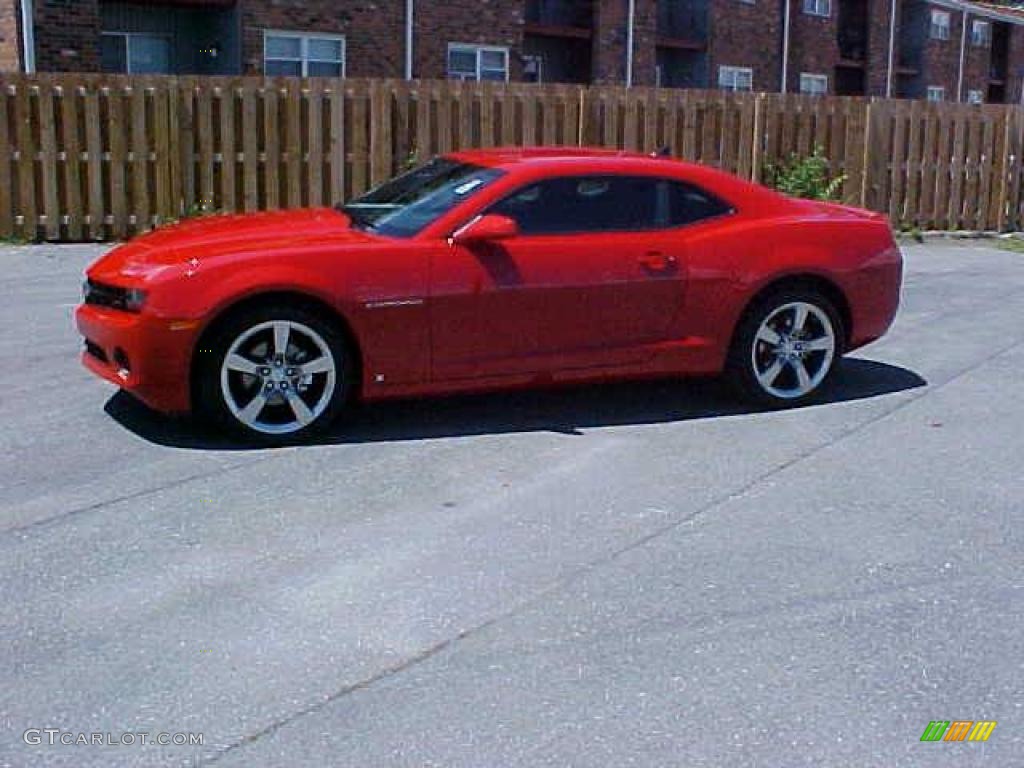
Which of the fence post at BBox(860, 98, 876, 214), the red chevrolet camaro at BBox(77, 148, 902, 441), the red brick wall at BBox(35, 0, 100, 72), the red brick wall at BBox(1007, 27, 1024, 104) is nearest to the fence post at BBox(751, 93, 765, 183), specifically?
the fence post at BBox(860, 98, 876, 214)

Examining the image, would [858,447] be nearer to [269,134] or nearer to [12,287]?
[12,287]

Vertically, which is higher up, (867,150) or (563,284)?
(867,150)

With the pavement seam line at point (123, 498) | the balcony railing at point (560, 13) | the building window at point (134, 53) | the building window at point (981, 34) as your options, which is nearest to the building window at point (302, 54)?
the building window at point (134, 53)

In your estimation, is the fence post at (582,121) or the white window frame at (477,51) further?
the white window frame at (477,51)

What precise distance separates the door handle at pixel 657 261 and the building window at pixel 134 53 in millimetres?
15324

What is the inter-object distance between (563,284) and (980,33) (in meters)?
39.0

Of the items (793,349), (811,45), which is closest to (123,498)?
(793,349)

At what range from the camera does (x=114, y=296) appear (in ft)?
21.8

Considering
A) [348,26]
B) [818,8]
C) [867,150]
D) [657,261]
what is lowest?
[657,261]

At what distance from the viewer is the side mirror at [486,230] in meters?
6.80

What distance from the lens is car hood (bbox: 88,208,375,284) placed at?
6562 mm

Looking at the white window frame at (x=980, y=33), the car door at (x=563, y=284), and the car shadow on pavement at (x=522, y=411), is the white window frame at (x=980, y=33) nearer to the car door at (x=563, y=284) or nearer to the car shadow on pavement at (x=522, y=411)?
the car shadow on pavement at (x=522, y=411)

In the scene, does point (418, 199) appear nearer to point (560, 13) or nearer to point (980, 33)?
point (560, 13)

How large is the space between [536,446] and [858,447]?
1.69 m
